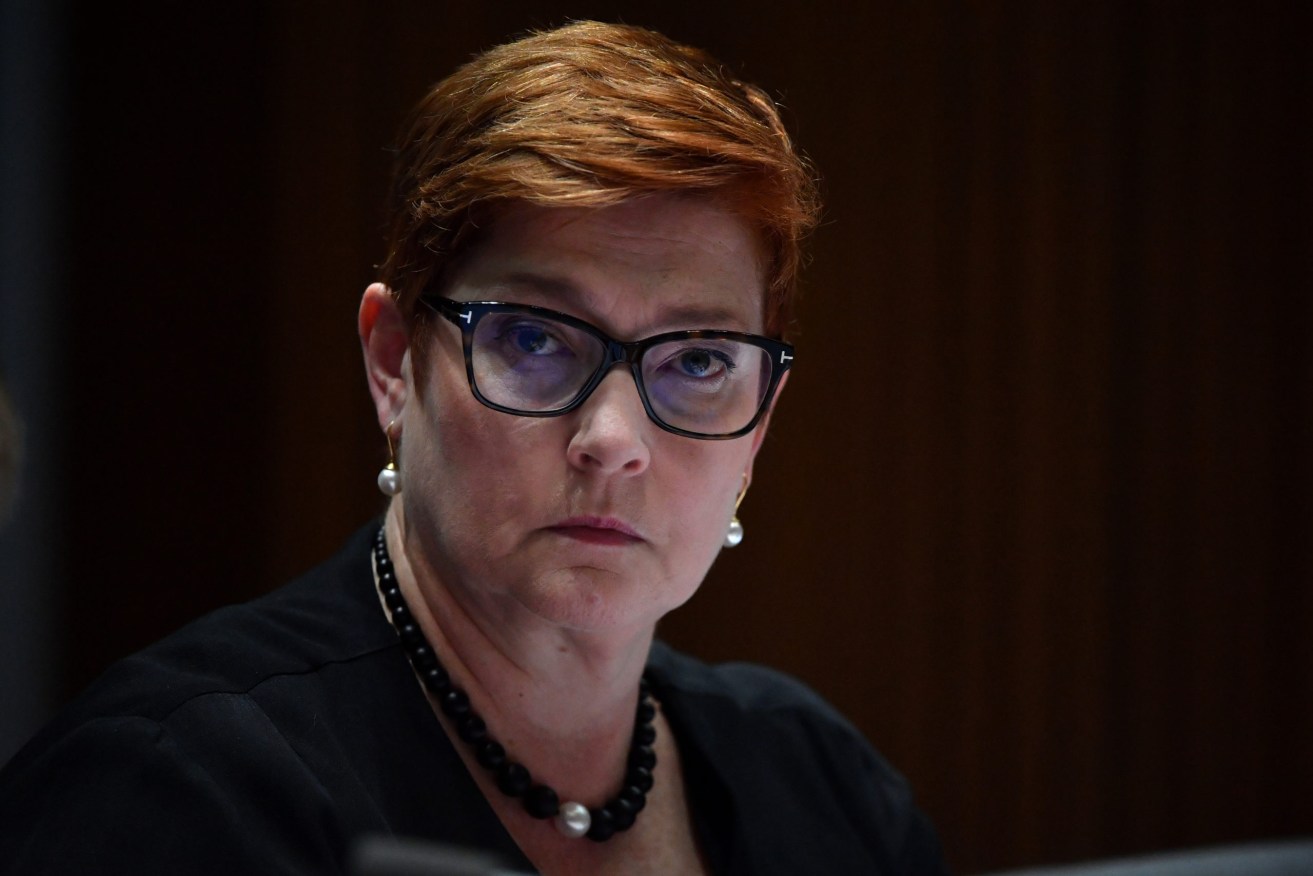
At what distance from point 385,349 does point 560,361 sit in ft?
0.80

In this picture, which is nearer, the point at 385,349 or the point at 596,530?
the point at 596,530

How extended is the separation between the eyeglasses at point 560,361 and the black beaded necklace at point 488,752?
0.27 metres

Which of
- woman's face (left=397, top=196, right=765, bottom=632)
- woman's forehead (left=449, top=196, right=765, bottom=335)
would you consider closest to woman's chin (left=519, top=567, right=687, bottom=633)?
woman's face (left=397, top=196, right=765, bottom=632)

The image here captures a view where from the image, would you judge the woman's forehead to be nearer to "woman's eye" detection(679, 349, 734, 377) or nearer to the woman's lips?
"woman's eye" detection(679, 349, 734, 377)

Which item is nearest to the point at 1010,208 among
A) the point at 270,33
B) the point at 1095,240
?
the point at 1095,240

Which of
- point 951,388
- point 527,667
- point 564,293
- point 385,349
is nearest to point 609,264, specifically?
point 564,293

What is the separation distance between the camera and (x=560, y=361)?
4.31 feet

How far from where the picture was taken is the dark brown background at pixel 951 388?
297cm

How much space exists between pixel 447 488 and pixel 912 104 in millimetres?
1976

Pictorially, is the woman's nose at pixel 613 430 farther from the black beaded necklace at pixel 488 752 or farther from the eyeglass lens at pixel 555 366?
the black beaded necklace at pixel 488 752

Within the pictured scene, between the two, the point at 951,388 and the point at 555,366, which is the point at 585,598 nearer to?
the point at 555,366

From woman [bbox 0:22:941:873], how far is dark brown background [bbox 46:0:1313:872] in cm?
155

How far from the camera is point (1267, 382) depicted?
3.05 metres

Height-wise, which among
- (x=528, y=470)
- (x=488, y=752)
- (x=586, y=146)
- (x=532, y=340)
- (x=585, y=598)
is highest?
(x=586, y=146)
